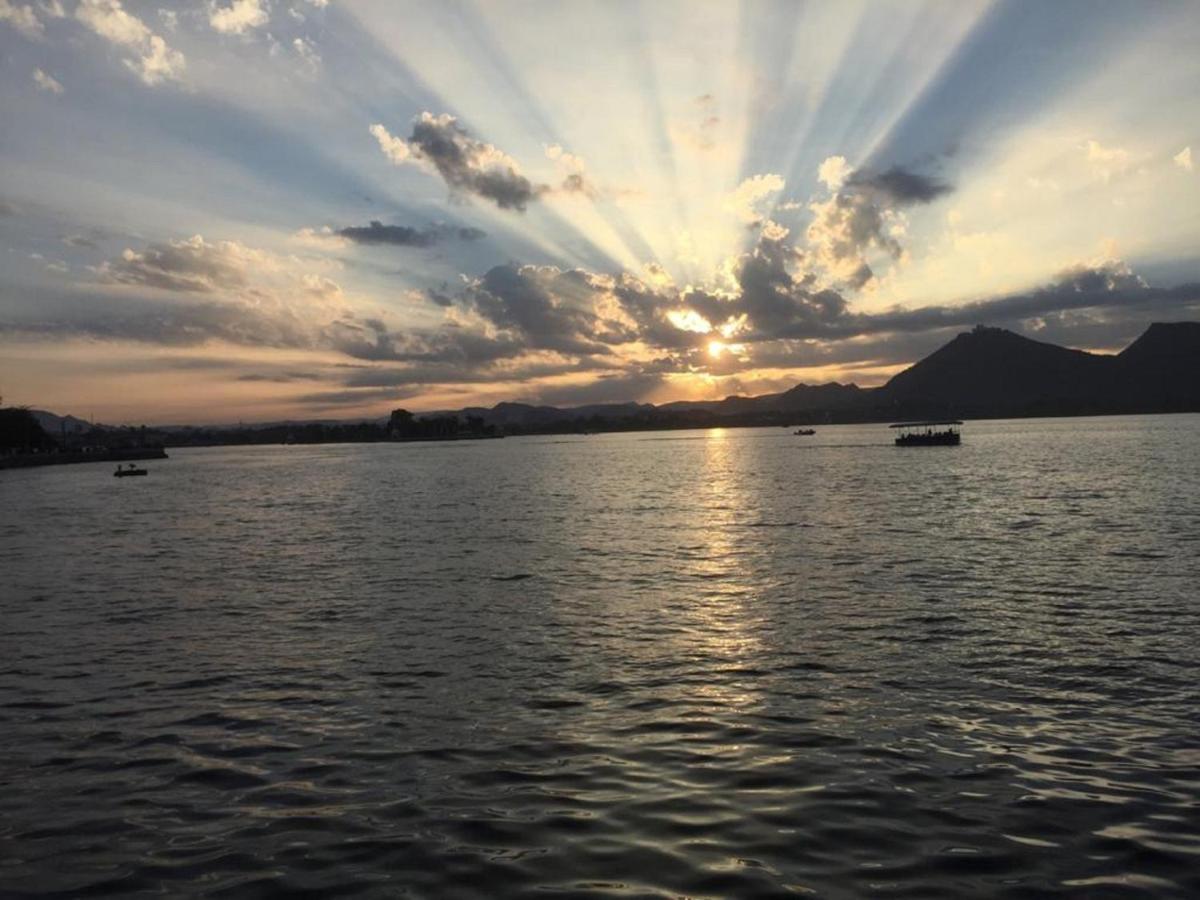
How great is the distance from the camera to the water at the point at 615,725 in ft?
39.3

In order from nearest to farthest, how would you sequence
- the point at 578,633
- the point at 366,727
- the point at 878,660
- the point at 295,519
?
the point at 366,727 < the point at 878,660 < the point at 578,633 < the point at 295,519

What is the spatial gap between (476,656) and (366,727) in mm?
6770

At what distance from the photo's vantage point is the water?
1198 centimetres

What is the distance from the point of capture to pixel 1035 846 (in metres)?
12.2

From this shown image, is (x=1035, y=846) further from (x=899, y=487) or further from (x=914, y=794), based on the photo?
(x=899, y=487)

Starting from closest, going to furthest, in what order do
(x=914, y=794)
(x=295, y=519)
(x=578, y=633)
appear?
(x=914, y=794), (x=578, y=633), (x=295, y=519)

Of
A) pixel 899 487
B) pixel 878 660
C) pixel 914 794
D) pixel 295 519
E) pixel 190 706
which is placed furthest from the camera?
pixel 899 487

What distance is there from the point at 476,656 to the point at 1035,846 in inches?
646

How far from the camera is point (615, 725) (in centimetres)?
1808

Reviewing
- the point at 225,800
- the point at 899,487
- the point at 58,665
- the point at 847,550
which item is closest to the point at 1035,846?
the point at 225,800

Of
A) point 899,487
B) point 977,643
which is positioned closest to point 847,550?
point 977,643

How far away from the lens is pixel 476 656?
25.1 m

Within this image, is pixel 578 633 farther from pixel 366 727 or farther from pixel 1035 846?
pixel 1035 846

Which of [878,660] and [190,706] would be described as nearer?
[190,706]
